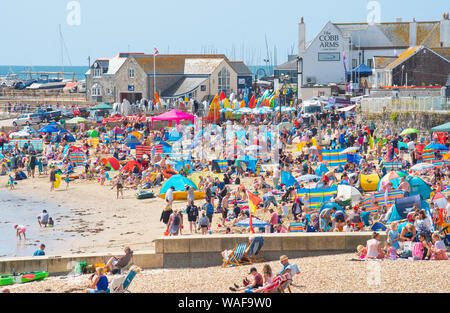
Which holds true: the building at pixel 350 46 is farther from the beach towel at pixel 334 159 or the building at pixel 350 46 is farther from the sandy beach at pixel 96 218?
the beach towel at pixel 334 159

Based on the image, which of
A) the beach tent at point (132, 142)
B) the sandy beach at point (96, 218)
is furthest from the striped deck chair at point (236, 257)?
the beach tent at point (132, 142)

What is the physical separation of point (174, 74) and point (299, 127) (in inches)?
990

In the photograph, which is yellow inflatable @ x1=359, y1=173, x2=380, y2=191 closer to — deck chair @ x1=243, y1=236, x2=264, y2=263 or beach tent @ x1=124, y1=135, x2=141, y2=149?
deck chair @ x1=243, y1=236, x2=264, y2=263

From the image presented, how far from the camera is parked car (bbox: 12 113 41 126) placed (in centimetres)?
4756

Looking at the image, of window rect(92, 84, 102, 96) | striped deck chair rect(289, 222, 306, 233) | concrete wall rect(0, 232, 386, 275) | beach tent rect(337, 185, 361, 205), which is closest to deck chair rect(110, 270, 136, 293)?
concrete wall rect(0, 232, 386, 275)

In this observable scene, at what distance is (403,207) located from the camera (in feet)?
51.5

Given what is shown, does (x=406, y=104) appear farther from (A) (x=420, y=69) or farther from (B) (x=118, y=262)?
(B) (x=118, y=262)

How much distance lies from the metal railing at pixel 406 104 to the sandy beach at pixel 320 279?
809 inches

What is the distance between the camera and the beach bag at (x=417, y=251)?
41.3 ft

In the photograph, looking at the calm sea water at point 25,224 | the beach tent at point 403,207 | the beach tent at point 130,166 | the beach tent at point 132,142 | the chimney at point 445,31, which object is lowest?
the calm sea water at point 25,224

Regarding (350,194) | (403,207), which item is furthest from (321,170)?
(403,207)

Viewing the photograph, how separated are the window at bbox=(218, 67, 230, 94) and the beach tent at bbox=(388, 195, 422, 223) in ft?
146

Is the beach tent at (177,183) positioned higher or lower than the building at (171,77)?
lower

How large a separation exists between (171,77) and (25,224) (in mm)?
38629
